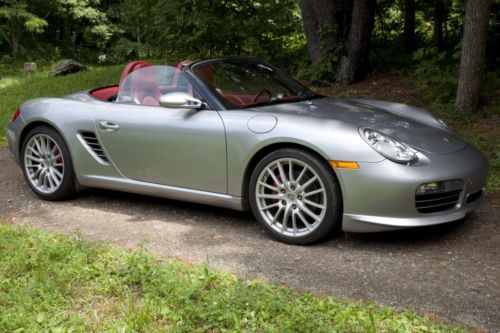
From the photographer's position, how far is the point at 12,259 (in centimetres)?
390

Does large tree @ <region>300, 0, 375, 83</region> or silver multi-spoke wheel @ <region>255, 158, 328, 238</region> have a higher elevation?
large tree @ <region>300, 0, 375, 83</region>

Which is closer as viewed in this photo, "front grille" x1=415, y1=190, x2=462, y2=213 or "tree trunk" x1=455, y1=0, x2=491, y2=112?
"front grille" x1=415, y1=190, x2=462, y2=213

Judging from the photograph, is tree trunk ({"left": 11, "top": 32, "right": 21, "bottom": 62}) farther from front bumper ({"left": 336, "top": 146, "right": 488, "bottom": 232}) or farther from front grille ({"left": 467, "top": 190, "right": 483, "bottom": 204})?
front grille ({"left": 467, "top": 190, "right": 483, "bottom": 204})

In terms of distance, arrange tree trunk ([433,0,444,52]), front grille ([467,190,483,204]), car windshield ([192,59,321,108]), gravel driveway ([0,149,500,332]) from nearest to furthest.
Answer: gravel driveway ([0,149,500,332]), front grille ([467,190,483,204]), car windshield ([192,59,321,108]), tree trunk ([433,0,444,52])

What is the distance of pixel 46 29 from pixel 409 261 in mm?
28209

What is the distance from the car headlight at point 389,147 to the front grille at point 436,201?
0.27 metres

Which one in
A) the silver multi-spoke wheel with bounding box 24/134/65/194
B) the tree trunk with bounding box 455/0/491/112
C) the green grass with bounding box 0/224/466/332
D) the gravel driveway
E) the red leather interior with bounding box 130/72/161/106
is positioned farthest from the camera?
the tree trunk with bounding box 455/0/491/112

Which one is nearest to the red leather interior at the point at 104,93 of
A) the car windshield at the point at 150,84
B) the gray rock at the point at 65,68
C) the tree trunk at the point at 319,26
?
the car windshield at the point at 150,84

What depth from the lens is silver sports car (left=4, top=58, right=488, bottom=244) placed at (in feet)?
12.8

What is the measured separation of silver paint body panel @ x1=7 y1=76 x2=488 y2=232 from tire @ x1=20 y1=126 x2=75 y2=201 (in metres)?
0.11

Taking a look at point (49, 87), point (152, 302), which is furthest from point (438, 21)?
point (152, 302)

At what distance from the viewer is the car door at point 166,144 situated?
178 inches

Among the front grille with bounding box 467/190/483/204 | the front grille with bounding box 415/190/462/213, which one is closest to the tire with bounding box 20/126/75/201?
the front grille with bounding box 415/190/462/213

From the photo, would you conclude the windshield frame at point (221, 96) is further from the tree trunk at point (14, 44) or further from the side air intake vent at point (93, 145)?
the tree trunk at point (14, 44)
